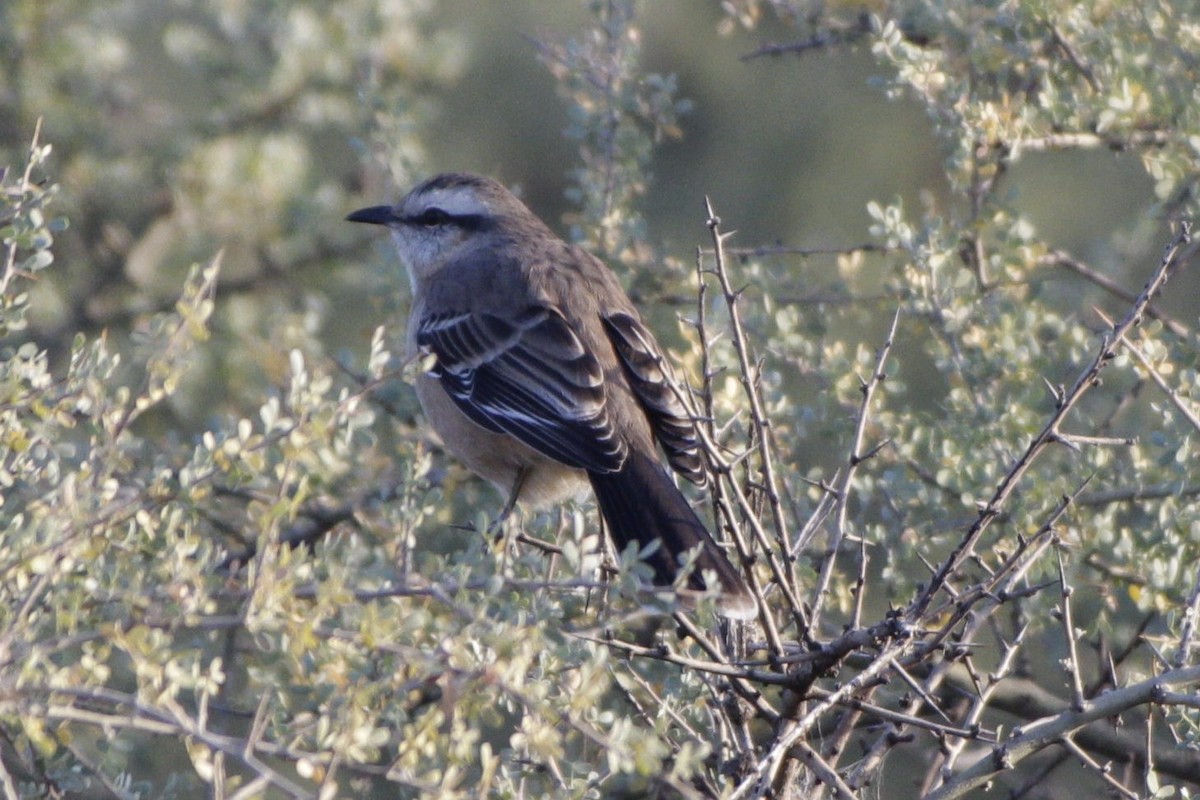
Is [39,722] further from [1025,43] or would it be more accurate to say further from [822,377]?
[1025,43]

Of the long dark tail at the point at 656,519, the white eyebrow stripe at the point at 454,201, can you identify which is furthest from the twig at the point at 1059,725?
the white eyebrow stripe at the point at 454,201

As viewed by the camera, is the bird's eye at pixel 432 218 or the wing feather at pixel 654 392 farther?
the bird's eye at pixel 432 218

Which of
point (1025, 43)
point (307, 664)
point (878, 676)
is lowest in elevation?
point (307, 664)

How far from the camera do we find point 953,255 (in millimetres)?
4105

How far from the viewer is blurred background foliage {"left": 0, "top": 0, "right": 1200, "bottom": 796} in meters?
2.10

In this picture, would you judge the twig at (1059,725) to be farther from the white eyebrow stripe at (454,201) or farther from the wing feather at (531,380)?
the white eyebrow stripe at (454,201)

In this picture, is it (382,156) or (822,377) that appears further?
(382,156)

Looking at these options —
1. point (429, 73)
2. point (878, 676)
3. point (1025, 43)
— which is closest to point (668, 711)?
point (878, 676)

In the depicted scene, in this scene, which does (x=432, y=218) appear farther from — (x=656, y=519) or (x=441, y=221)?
(x=656, y=519)

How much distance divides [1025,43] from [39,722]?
322cm

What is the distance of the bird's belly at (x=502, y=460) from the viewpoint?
14.4ft

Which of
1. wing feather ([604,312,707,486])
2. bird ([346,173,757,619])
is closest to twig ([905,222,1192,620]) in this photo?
bird ([346,173,757,619])

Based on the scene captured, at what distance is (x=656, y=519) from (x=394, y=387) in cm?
165

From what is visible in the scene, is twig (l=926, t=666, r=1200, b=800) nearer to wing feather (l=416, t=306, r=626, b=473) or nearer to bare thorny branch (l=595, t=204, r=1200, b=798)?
bare thorny branch (l=595, t=204, r=1200, b=798)
